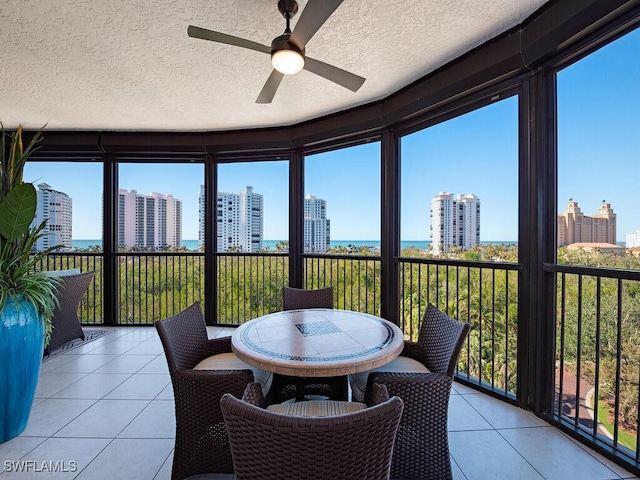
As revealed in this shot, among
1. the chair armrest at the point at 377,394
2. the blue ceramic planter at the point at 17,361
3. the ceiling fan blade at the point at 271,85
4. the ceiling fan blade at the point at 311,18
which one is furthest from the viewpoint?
the ceiling fan blade at the point at 271,85

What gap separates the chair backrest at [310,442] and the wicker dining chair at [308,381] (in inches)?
41.9

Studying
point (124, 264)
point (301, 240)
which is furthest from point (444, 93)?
point (124, 264)

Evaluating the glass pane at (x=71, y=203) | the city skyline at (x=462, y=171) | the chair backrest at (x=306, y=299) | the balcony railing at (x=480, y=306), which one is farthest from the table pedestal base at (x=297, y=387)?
the glass pane at (x=71, y=203)

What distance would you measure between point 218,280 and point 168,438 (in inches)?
103

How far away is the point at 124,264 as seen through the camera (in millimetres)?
4453

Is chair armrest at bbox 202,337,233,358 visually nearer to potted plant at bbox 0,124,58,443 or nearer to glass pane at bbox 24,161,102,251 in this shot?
potted plant at bbox 0,124,58,443

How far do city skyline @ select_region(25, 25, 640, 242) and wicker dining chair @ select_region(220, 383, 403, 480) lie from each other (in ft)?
6.62

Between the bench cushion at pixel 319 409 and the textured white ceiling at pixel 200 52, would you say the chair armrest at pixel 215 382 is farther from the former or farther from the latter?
the textured white ceiling at pixel 200 52

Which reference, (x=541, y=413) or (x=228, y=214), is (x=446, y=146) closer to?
(x=541, y=413)

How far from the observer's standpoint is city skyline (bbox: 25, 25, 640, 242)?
1826mm

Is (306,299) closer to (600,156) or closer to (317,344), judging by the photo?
(317,344)

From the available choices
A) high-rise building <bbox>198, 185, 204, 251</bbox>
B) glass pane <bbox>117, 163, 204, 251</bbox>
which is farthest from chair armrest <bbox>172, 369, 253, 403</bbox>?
glass pane <bbox>117, 163, 204, 251</bbox>

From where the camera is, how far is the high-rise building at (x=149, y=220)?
450cm

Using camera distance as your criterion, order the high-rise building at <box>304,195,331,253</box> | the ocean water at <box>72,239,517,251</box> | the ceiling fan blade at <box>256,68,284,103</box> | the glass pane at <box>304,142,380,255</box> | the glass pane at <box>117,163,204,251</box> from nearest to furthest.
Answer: the ceiling fan blade at <box>256,68,284,103</box> < the ocean water at <box>72,239,517,251</box> < the glass pane at <box>304,142,380,255</box> < the high-rise building at <box>304,195,331,253</box> < the glass pane at <box>117,163,204,251</box>
